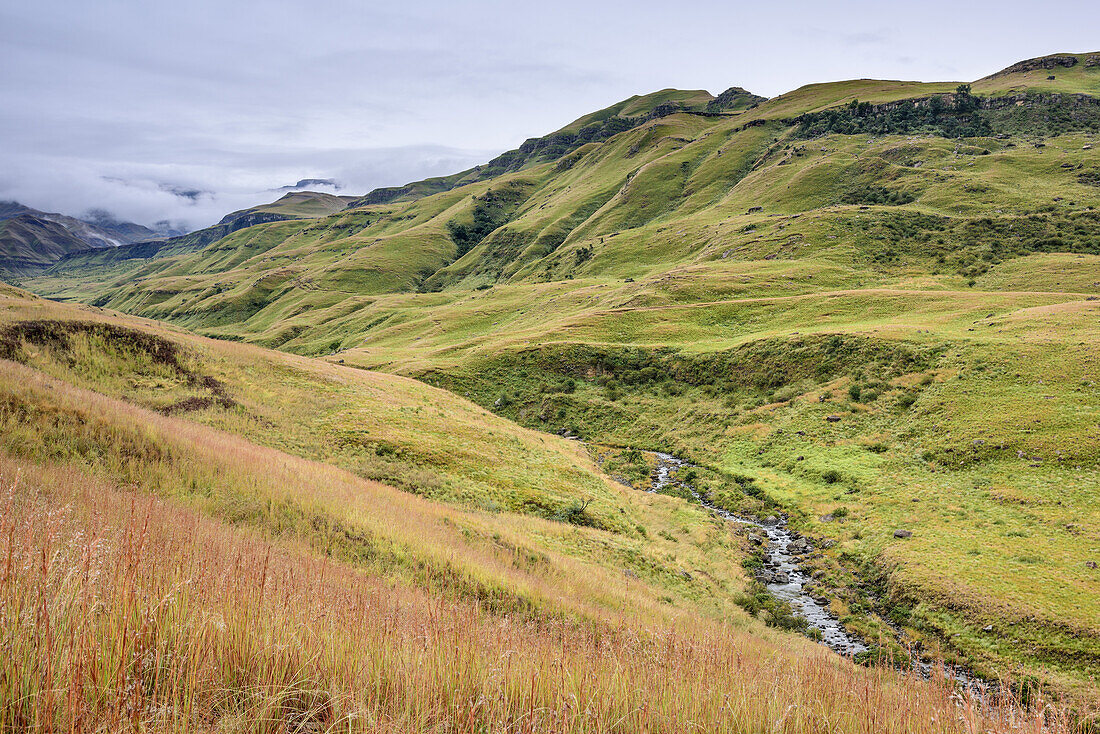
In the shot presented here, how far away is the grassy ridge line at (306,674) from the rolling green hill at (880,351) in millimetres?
16097

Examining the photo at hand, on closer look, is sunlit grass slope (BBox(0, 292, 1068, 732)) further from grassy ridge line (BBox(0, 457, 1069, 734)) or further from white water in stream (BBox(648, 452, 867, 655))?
white water in stream (BBox(648, 452, 867, 655))

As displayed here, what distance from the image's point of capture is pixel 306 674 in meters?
3.40

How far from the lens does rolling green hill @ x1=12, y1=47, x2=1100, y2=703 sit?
760 inches

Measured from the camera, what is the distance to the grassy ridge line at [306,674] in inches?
108

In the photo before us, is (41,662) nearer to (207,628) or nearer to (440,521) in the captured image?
(207,628)

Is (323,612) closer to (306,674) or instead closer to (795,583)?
(306,674)

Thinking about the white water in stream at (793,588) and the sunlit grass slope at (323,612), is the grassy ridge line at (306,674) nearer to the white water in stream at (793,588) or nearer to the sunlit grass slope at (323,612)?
the sunlit grass slope at (323,612)

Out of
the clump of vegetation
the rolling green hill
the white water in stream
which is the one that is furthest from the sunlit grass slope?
the clump of vegetation

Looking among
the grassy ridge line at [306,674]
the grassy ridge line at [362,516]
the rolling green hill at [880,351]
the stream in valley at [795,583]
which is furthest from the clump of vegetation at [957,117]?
the grassy ridge line at [306,674]

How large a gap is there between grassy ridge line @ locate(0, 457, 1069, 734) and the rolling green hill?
16097 mm

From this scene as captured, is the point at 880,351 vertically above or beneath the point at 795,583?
above

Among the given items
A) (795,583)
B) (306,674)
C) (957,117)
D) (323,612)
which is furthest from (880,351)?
(957,117)

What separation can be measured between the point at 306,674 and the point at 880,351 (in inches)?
1848

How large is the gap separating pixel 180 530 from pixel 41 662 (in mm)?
3850
